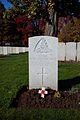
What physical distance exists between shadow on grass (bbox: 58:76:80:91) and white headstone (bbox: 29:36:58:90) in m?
0.55

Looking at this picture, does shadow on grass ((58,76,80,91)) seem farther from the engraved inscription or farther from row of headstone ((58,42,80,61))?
row of headstone ((58,42,80,61))

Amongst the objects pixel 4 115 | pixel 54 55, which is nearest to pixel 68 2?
pixel 54 55

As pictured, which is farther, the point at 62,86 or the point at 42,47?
the point at 62,86

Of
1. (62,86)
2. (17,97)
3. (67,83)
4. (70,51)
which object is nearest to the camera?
(17,97)

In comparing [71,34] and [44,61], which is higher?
[71,34]

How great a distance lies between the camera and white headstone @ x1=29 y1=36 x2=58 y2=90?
412 inches

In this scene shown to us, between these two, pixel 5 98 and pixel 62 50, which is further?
pixel 62 50

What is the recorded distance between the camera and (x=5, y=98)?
9391mm

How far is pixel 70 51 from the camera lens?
2514cm

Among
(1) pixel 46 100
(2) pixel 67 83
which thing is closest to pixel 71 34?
(2) pixel 67 83

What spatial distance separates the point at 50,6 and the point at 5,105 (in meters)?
12.0

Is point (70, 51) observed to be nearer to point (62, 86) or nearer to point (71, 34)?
point (71, 34)

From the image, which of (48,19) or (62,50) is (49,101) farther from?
(62,50)

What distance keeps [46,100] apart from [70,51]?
52.2 feet
